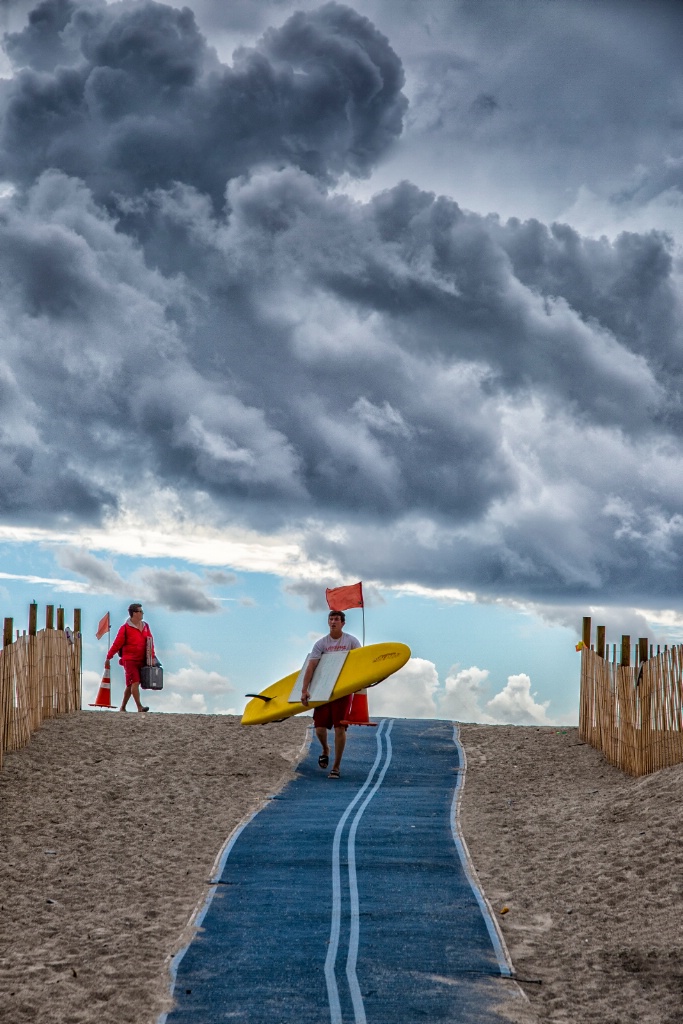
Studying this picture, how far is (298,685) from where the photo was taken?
473 inches

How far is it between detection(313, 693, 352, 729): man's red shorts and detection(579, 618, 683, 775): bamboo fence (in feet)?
10.4

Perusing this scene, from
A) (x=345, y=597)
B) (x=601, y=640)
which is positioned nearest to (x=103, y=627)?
(x=345, y=597)

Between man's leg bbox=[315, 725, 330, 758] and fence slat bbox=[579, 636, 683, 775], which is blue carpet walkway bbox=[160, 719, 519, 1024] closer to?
man's leg bbox=[315, 725, 330, 758]

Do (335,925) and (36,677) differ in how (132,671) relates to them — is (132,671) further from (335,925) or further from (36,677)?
(335,925)

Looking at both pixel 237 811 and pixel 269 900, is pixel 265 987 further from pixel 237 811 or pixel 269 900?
pixel 237 811

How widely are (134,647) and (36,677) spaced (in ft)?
5.96

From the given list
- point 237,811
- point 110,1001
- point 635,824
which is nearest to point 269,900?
point 110,1001

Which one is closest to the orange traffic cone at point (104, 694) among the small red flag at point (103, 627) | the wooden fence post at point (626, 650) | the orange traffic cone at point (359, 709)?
the small red flag at point (103, 627)

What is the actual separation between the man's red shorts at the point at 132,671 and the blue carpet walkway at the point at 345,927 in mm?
4540

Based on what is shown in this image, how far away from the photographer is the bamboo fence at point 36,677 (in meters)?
11.2

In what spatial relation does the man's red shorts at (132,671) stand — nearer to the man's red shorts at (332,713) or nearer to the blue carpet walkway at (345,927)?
the man's red shorts at (332,713)

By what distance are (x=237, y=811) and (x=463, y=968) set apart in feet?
13.6

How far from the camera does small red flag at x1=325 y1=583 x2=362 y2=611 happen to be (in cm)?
1264

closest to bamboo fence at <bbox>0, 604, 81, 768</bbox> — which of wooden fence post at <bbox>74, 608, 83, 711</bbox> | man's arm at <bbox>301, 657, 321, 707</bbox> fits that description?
wooden fence post at <bbox>74, 608, 83, 711</bbox>
